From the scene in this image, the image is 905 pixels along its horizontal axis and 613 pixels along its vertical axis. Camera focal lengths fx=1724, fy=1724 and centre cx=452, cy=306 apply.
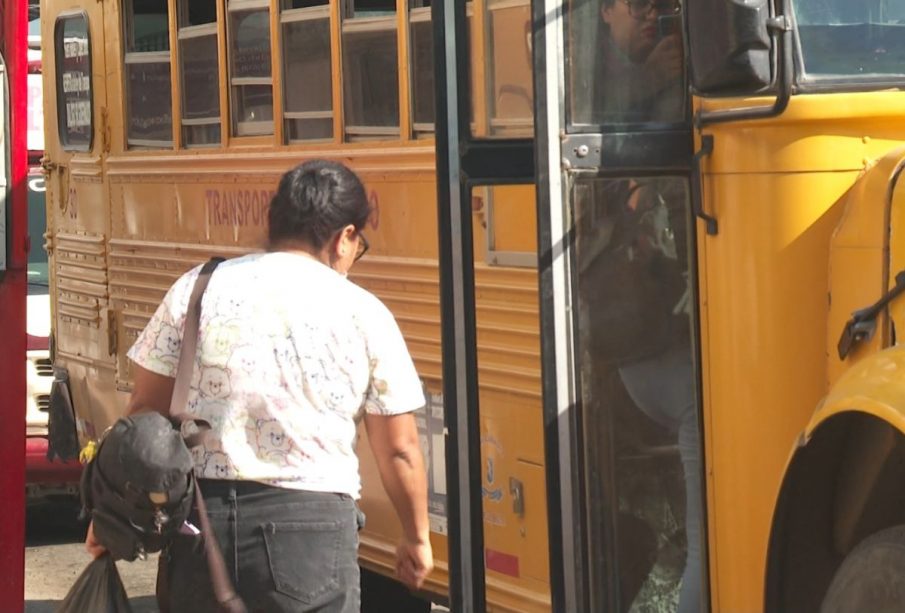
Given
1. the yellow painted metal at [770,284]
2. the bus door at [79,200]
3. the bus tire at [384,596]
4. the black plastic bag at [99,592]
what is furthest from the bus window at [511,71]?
the bus door at [79,200]

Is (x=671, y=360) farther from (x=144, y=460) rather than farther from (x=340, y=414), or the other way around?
(x=144, y=460)

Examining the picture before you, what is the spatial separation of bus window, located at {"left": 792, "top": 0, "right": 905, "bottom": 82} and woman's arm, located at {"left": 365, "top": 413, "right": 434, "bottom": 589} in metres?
1.07

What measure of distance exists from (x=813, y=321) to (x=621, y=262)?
0.47 metres

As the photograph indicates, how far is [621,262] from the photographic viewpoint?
12.0ft

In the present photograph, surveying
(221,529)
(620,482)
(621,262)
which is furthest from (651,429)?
(221,529)

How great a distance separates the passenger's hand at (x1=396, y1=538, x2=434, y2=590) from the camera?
350cm

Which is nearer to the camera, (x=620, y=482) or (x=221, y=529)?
(x=221, y=529)

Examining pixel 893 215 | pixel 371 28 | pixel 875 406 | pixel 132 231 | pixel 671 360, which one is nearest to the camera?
pixel 875 406

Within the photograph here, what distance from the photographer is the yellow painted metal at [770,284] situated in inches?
131

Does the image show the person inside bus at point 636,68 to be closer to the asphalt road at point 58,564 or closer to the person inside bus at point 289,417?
the person inside bus at point 289,417

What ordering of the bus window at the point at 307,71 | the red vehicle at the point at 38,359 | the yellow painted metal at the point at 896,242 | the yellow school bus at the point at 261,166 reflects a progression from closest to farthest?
the yellow painted metal at the point at 896,242 → the yellow school bus at the point at 261,166 → the bus window at the point at 307,71 → the red vehicle at the point at 38,359

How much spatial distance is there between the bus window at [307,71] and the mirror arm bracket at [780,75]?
7.87 ft

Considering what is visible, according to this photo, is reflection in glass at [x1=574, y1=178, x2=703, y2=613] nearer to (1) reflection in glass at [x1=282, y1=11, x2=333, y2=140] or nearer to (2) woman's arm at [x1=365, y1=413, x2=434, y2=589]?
(2) woman's arm at [x1=365, y1=413, x2=434, y2=589]

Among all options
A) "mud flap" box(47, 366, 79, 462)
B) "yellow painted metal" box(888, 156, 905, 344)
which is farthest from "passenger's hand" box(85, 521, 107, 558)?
"mud flap" box(47, 366, 79, 462)
